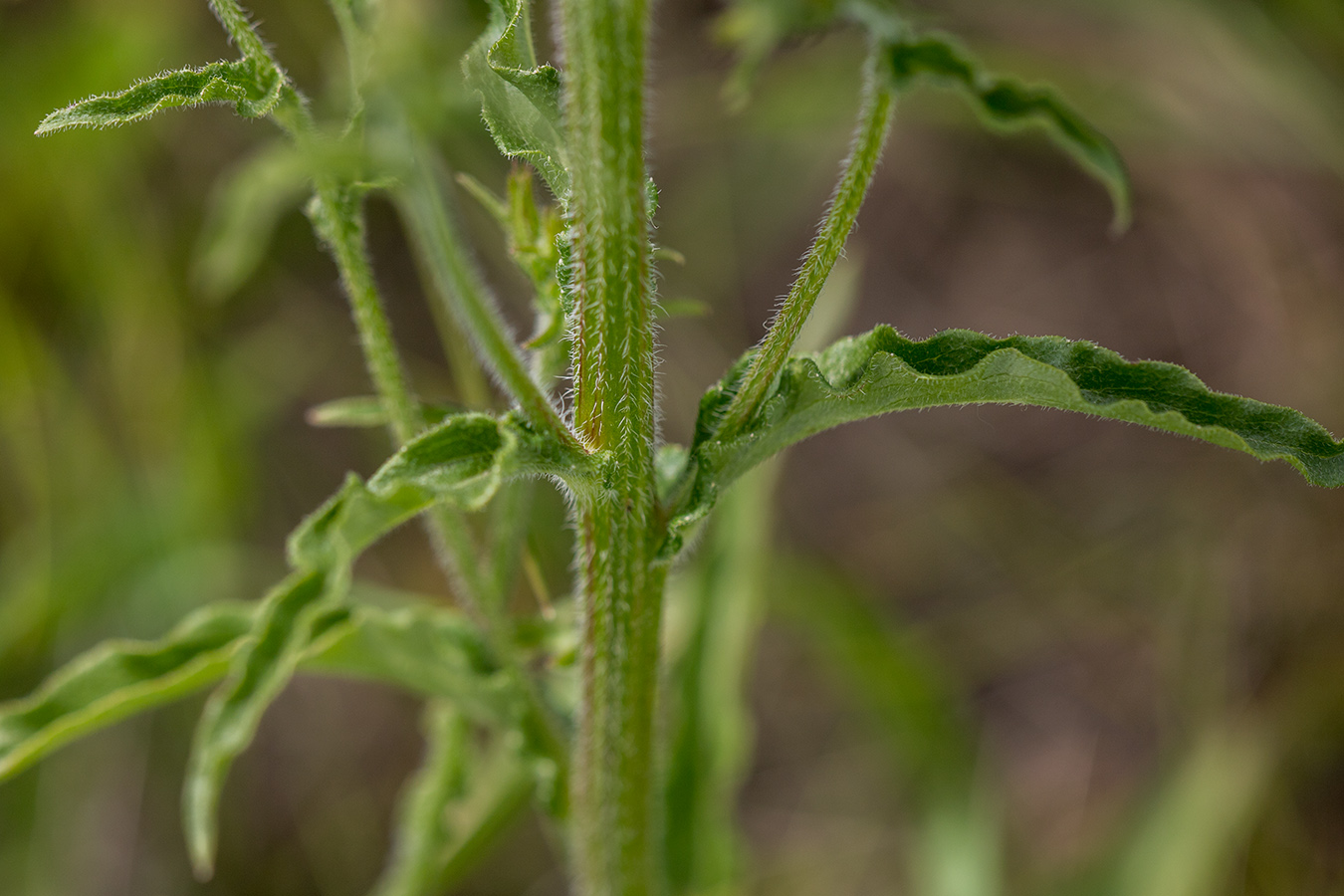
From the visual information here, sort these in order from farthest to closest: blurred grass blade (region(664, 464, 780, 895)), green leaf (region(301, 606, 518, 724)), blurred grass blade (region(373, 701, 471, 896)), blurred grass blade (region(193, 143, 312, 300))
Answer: blurred grass blade (region(193, 143, 312, 300)), blurred grass blade (region(664, 464, 780, 895)), blurred grass blade (region(373, 701, 471, 896)), green leaf (region(301, 606, 518, 724))

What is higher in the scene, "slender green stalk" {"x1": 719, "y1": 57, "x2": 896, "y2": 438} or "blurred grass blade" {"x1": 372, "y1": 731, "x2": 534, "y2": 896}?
"slender green stalk" {"x1": 719, "y1": 57, "x2": 896, "y2": 438}

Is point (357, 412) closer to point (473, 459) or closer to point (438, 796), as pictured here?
point (473, 459)

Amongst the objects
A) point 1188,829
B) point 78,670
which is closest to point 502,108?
point 78,670

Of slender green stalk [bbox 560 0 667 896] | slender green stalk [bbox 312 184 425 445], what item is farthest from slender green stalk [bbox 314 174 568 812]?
slender green stalk [bbox 560 0 667 896]

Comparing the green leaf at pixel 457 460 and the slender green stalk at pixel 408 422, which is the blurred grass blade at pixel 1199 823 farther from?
the green leaf at pixel 457 460

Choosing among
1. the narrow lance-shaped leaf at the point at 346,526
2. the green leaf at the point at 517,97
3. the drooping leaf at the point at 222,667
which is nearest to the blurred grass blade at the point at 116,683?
the drooping leaf at the point at 222,667

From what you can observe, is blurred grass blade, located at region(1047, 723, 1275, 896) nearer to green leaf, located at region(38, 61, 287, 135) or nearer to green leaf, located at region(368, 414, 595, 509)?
green leaf, located at region(368, 414, 595, 509)

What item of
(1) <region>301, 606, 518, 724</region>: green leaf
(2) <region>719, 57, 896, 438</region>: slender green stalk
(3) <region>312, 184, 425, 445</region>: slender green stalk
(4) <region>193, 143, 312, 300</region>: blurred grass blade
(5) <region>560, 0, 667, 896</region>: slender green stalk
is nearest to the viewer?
(5) <region>560, 0, 667, 896</region>: slender green stalk

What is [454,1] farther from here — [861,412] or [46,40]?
[861,412]
